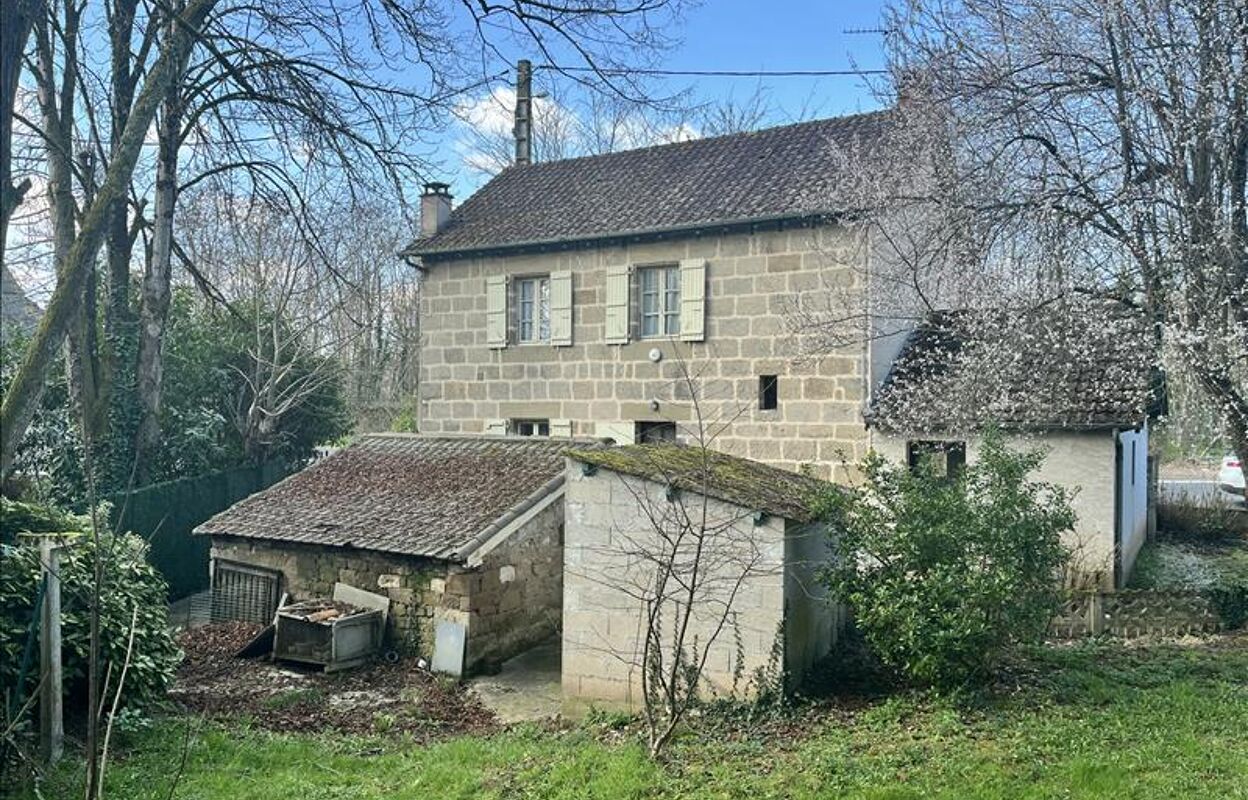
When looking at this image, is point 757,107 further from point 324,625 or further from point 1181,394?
point 324,625

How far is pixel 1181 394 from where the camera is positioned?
9.76 metres

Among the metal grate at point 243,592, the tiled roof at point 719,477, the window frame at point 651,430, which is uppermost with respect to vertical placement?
the window frame at point 651,430

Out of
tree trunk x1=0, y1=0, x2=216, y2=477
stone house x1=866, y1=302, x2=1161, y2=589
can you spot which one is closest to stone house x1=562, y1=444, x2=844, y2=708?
stone house x1=866, y1=302, x2=1161, y2=589

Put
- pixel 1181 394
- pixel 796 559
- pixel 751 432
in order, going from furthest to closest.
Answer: pixel 751 432 < pixel 1181 394 < pixel 796 559

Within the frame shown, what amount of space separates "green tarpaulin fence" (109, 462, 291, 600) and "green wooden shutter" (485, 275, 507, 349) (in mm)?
5691

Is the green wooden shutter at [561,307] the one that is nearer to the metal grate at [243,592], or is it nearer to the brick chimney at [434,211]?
the brick chimney at [434,211]

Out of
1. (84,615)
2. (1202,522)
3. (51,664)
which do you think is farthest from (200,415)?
(1202,522)

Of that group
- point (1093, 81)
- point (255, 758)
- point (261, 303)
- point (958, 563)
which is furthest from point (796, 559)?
point (261, 303)

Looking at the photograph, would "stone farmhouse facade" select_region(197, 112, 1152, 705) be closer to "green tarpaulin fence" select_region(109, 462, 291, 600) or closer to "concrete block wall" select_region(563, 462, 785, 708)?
"concrete block wall" select_region(563, 462, 785, 708)

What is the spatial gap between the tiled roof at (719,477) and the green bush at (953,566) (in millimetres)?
536

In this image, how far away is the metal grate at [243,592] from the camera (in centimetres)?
1195

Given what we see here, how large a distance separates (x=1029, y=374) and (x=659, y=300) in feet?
22.6

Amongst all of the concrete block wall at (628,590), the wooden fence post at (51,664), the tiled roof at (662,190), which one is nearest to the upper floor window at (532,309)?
the tiled roof at (662,190)

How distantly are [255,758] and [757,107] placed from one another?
21.9m
